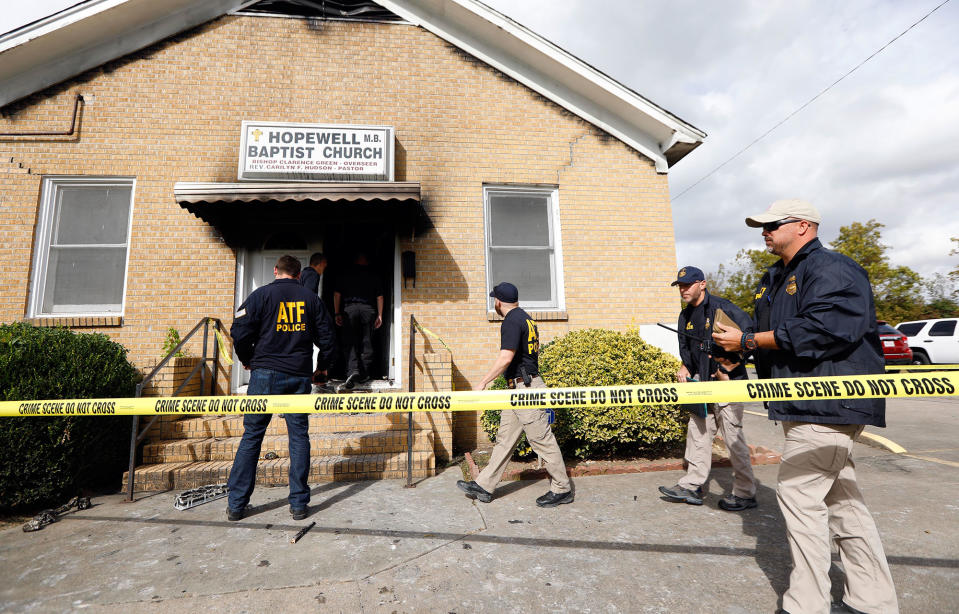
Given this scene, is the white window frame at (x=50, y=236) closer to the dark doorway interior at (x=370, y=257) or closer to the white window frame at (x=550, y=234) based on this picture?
the dark doorway interior at (x=370, y=257)

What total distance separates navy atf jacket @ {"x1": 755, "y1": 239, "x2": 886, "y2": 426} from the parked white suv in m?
16.3

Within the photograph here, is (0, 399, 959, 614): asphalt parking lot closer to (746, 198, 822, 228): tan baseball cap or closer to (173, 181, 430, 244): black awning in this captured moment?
(746, 198, 822, 228): tan baseball cap

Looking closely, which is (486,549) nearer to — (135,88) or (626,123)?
(626,123)

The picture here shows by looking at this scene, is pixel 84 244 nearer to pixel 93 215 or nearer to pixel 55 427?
pixel 93 215

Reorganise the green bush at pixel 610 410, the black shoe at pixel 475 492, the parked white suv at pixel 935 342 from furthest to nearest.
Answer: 1. the parked white suv at pixel 935 342
2. the green bush at pixel 610 410
3. the black shoe at pixel 475 492

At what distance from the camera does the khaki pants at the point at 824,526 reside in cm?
204

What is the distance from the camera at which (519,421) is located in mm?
3701

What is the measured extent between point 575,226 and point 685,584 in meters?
4.85

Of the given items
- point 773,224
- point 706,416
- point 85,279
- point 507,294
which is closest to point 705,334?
point 706,416

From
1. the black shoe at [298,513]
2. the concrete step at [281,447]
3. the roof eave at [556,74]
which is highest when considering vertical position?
the roof eave at [556,74]

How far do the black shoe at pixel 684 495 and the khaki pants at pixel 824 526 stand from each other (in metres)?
1.41

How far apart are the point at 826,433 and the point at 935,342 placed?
56.0ft

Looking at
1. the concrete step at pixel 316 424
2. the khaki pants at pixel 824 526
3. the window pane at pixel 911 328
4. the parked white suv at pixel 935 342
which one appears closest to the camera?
the khaki pants at pixel 824 526

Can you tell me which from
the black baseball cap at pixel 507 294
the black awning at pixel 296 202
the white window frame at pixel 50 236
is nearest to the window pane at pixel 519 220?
the black awning at pixel 296 202
